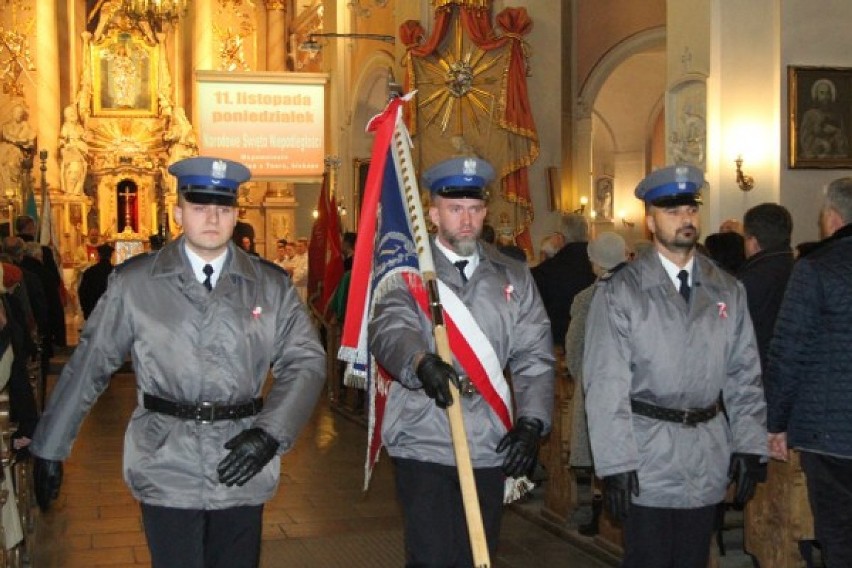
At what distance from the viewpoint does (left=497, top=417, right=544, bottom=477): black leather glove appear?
4.29 metres

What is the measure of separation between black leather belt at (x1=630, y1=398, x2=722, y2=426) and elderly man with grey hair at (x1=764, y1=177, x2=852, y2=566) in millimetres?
572

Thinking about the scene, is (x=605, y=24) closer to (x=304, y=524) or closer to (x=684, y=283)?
(x=304, y=524)

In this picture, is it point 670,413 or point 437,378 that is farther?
point 670,413

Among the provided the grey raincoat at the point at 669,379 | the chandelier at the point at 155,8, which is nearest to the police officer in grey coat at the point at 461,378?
the grey raincoat at the point at 669,379

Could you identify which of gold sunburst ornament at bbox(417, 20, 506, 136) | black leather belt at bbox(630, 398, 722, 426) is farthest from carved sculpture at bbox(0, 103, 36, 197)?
black leather belt at bbox(630, 398, 722, 426)

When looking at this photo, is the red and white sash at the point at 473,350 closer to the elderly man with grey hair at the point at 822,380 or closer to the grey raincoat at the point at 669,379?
the grey raincoat at the point at 669,379

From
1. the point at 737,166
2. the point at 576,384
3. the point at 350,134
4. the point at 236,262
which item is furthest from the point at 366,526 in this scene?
the point at 350,134

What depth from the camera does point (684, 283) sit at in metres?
4.67

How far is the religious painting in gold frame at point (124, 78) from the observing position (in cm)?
3259

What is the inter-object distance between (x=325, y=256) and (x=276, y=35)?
770 inches

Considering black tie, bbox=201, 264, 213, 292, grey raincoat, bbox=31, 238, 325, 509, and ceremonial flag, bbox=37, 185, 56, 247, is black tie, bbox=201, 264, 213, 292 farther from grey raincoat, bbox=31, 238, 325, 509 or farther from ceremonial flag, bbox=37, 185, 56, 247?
ceremonial flag, bbox=37, 185, 56, 247

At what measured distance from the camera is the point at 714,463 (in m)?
4.52

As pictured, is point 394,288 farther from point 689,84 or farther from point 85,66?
point 85,66

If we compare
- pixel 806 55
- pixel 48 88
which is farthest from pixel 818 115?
pixel 48 88
